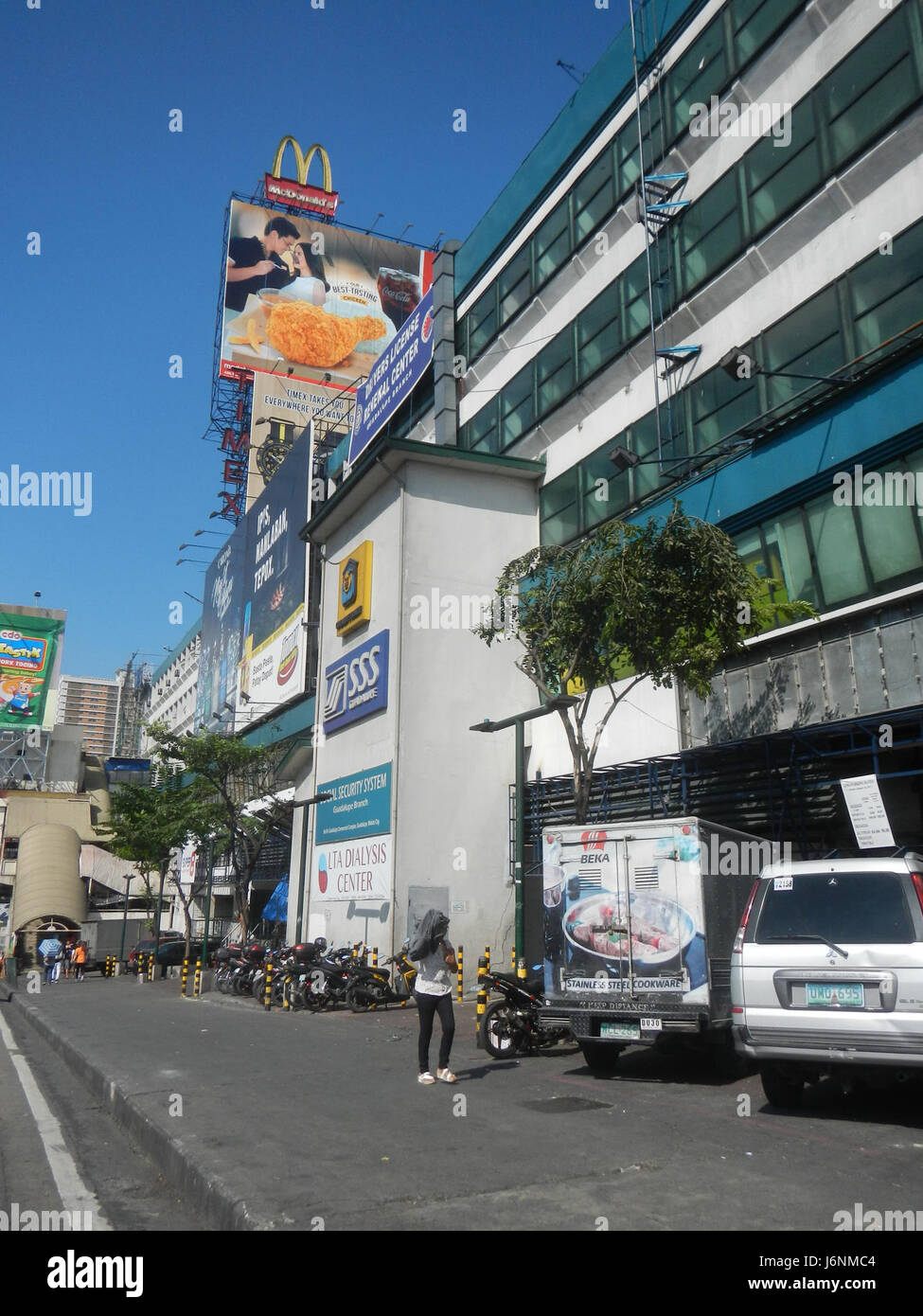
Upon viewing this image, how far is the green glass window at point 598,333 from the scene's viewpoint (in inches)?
856

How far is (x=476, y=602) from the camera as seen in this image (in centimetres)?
2323

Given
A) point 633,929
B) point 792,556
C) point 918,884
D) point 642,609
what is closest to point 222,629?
point 792,556

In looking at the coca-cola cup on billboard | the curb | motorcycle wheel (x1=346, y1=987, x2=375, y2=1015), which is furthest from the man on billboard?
the curb

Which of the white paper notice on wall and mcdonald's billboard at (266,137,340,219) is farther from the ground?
mcdonald's billboard at (266,137,340,219)

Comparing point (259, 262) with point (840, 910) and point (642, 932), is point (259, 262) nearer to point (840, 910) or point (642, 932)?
point (642, 932)

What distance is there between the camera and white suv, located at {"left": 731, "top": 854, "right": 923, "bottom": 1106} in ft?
22.2

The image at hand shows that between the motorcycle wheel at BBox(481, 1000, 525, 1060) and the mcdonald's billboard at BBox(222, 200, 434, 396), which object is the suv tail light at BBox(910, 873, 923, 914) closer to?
the motorcycle wheel at BBox(481, 1000, 525, 1060)

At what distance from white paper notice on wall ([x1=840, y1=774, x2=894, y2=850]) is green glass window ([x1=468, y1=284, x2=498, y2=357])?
20.4m

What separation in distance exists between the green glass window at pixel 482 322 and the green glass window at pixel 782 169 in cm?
1033

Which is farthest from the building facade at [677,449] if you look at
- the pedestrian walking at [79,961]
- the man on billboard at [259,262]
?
the man on billboard at [259,262]

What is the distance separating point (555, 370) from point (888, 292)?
10.4 metres

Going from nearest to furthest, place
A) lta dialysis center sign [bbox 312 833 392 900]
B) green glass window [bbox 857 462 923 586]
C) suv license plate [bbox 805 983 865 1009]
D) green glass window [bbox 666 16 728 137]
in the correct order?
suv license plate [bbox 805 983 865 1009] < green glass window [bbox 857 462 923 586] < green glass window [bbox 666 16 728 137] < lta dialysis center sign [bbox 312 833 392 900]

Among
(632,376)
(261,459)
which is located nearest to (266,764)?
(632,376)

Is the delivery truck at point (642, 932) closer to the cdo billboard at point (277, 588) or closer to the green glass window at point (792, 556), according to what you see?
the green glass window at point (792, 556)
